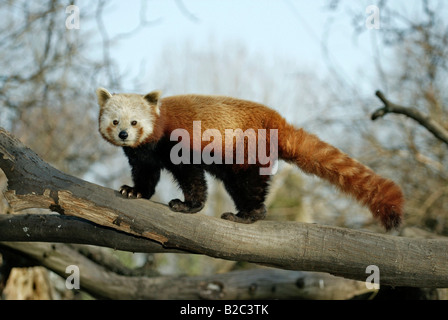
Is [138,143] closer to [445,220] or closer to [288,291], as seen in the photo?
[288,291]

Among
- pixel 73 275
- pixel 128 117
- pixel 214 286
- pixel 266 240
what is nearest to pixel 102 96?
pixel 128 117

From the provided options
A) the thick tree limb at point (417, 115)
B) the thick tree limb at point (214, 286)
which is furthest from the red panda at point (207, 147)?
the thick tree limb at point (214, 286)

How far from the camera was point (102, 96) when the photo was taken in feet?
14.5

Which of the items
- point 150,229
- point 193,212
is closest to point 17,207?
point 150,229

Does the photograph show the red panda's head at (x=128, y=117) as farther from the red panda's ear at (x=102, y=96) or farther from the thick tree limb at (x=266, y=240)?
the thick tree limb at (x=266, y=240)

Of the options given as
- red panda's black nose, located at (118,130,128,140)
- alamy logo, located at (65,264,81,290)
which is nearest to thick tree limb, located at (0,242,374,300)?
alamy logo, located at (65,264,81,290)

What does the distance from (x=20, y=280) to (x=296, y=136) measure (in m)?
4.58

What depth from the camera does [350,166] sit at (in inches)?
164

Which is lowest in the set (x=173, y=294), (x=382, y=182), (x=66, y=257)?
(x=173, y=294)

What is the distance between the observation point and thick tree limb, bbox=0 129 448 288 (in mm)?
3648

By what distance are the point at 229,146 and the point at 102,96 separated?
132cm

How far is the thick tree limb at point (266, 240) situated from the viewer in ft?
12.0

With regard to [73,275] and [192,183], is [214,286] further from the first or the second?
[192,183]

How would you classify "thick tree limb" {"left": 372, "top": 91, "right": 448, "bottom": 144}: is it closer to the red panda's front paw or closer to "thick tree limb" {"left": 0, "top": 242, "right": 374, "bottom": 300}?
"thick tree limb" {"left": 0, "top": 242, "right": 374, "bottom": 300}
